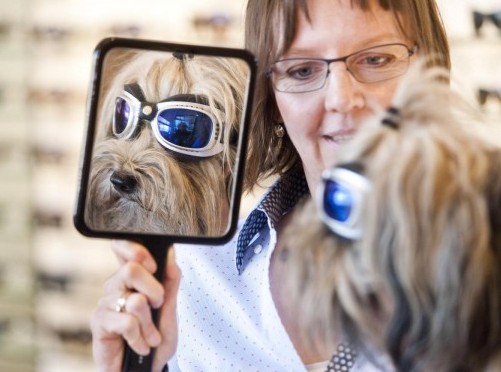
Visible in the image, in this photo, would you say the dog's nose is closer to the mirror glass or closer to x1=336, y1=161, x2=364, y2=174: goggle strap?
the mirror glass

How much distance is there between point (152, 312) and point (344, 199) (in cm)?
34

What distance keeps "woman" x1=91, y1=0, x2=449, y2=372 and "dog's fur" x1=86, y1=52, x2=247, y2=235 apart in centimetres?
5

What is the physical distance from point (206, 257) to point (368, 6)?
451mm

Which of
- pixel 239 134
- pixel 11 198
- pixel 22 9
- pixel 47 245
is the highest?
pixel 22 9

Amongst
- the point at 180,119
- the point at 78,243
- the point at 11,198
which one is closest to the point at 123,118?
the point at 180,119

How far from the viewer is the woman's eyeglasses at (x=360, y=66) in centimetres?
96

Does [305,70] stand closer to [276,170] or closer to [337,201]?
[276,170]

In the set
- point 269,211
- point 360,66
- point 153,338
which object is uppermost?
point 360,66

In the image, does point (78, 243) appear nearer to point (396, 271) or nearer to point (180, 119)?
point (180, 119)

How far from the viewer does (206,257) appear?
114 centimetres

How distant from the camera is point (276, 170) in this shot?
120 centimetres

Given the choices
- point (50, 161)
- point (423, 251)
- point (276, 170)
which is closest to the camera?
point (423, 251)

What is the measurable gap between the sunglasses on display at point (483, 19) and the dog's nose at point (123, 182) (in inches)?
46.8

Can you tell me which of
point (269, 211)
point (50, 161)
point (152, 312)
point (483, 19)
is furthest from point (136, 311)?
point (50, 161)
